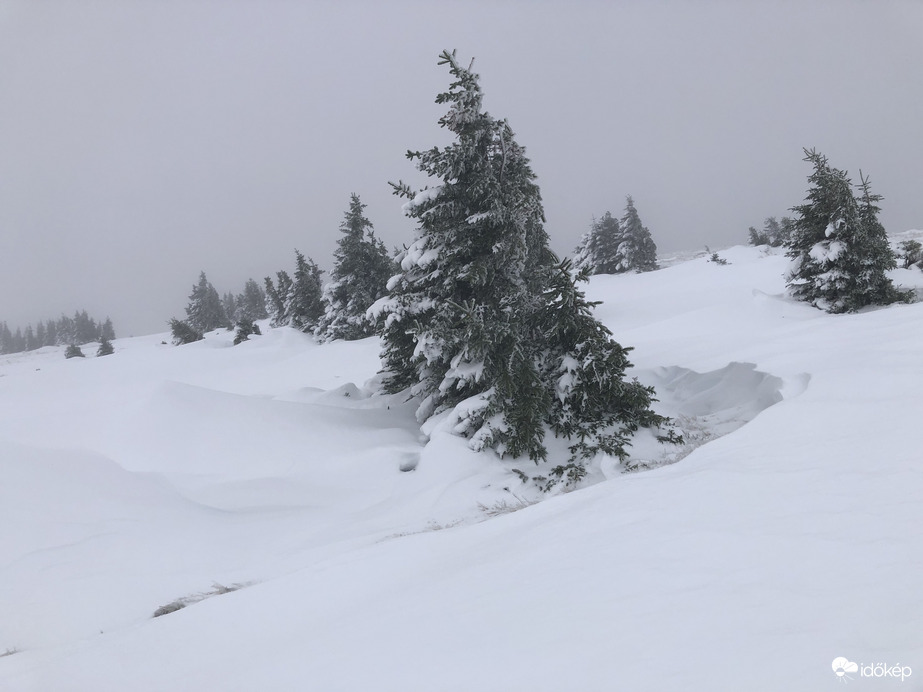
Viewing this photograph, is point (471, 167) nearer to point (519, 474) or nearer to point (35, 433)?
point (519, 474)

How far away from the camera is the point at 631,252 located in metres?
43.9

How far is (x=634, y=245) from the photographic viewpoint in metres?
44.0

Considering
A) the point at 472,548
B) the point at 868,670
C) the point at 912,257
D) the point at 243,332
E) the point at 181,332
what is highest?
the point at 181,332

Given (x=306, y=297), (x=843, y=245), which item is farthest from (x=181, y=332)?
(x=843, y=245)

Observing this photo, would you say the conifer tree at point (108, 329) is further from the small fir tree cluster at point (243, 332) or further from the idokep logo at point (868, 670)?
the idokep logo at point (868, 670)

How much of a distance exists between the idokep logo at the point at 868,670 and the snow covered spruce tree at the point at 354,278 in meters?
27.3

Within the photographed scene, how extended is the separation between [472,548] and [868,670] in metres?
2.77

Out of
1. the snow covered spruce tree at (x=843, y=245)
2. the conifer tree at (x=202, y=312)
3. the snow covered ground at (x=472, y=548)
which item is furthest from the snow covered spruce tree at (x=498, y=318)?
the conifer tree at (x=202, y=312)

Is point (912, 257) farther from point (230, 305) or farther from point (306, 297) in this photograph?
point (230, 305)

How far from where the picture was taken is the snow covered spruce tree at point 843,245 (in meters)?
13.5

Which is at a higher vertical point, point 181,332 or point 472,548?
point 181,332

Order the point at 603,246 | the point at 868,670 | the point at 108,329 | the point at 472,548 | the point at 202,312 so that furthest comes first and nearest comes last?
1. the point at 108,329
2. the point at 202,312
3. the point at 603,246
4. the point at 472,548
5. the point at 868,670

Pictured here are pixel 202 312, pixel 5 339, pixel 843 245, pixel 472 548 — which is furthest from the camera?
pixel 5 339

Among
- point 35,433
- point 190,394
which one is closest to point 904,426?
point 190,394
